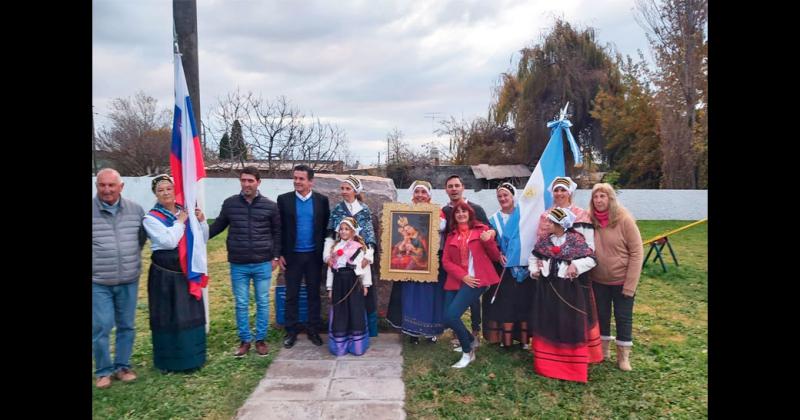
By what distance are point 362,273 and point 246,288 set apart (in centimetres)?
122

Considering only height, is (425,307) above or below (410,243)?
below

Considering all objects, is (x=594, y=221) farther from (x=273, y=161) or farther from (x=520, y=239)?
(x=273, y=161)

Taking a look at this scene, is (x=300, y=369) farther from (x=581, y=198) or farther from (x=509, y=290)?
(x=581, y=198)

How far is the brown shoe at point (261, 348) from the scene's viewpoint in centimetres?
529

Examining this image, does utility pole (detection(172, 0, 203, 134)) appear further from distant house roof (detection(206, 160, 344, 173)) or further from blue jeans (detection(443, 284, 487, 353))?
distant house roof (detection(206, 160, 344, 173))

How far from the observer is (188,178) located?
195 inches

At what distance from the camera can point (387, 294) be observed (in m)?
6.26

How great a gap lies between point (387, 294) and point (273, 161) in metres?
16.9

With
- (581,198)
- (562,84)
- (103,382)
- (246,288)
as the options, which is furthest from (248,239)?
(562,84)

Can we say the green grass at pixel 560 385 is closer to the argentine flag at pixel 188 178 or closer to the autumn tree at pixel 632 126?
the argentine flag at pixel 188 178

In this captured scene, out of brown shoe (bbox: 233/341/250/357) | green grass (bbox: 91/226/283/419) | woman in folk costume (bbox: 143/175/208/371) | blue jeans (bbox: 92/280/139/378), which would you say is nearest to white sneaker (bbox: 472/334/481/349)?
green grass (bbox: 91/226/283/419)

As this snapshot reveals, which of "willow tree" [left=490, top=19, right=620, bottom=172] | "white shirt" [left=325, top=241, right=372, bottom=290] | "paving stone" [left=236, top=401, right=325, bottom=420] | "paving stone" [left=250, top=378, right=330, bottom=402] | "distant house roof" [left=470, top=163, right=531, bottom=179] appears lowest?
"paving stone" [left=236, top=401, right=325, bottom=420]

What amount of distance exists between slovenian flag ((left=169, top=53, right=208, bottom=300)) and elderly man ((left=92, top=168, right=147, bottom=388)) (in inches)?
16.3

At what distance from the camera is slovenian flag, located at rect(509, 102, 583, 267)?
5000 millimetres
